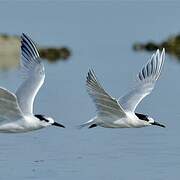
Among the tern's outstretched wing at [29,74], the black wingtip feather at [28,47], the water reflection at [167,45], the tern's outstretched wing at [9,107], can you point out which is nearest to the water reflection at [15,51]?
the water reflection at [167,45]

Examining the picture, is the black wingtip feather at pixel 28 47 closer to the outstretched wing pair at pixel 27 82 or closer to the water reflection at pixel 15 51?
the outstretched wing pair at pixel 27 82

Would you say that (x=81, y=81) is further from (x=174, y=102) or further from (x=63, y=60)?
(x=63, y=60)

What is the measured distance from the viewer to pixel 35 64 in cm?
1981

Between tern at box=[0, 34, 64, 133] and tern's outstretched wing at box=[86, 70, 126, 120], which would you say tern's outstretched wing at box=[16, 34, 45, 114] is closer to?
tern at box=[0, 34, 64, 133]

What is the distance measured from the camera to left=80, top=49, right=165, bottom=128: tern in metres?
18.4

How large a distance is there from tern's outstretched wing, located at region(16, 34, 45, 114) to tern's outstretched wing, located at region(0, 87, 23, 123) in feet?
1.24

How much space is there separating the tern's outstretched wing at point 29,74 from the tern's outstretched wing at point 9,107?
0.38 m

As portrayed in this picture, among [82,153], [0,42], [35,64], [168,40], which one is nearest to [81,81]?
[82,153]

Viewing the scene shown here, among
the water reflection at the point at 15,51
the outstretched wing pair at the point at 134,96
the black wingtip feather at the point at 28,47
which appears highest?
the black wingtip feather at the point at 28,47

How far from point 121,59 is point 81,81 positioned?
14.9 meters

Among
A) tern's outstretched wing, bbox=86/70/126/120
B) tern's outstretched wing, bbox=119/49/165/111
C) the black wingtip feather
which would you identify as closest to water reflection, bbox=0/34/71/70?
tern's outstretched wing, bbox=119/49/165/111

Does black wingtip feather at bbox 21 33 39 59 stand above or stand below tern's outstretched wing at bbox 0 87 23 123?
above

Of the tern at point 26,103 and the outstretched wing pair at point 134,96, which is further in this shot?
the outstretched wing pair at point 134,96

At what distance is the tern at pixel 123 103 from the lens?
1838 cm
